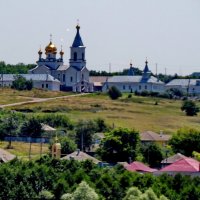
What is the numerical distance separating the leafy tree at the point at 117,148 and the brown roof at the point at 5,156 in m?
7.37

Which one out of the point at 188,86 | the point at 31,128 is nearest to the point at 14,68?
the point at 188,86

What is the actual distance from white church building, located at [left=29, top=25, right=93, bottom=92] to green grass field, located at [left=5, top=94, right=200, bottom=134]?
15510 mm

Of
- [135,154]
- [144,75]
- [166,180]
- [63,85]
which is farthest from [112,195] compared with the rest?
[144,75]

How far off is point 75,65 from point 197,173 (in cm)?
7753

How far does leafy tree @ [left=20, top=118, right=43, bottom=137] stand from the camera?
94.4 meters

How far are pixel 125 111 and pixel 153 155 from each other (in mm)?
34150

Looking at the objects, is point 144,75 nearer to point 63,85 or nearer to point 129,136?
point 63,85

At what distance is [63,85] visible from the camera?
146125 mm

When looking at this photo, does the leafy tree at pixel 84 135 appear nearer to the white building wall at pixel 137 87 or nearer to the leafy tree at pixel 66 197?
the leafy tree at pixel 66 197

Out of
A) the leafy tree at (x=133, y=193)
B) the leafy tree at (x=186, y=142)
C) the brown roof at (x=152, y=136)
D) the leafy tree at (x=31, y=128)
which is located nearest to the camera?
the leafy tree at (x=133, y=193)

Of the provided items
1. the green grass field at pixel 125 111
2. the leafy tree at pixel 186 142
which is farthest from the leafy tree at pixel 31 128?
the leafy tree at pixel 186 142

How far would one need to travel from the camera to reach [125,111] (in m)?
117

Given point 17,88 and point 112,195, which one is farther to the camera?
point 17,88

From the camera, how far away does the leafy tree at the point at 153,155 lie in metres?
82.2
